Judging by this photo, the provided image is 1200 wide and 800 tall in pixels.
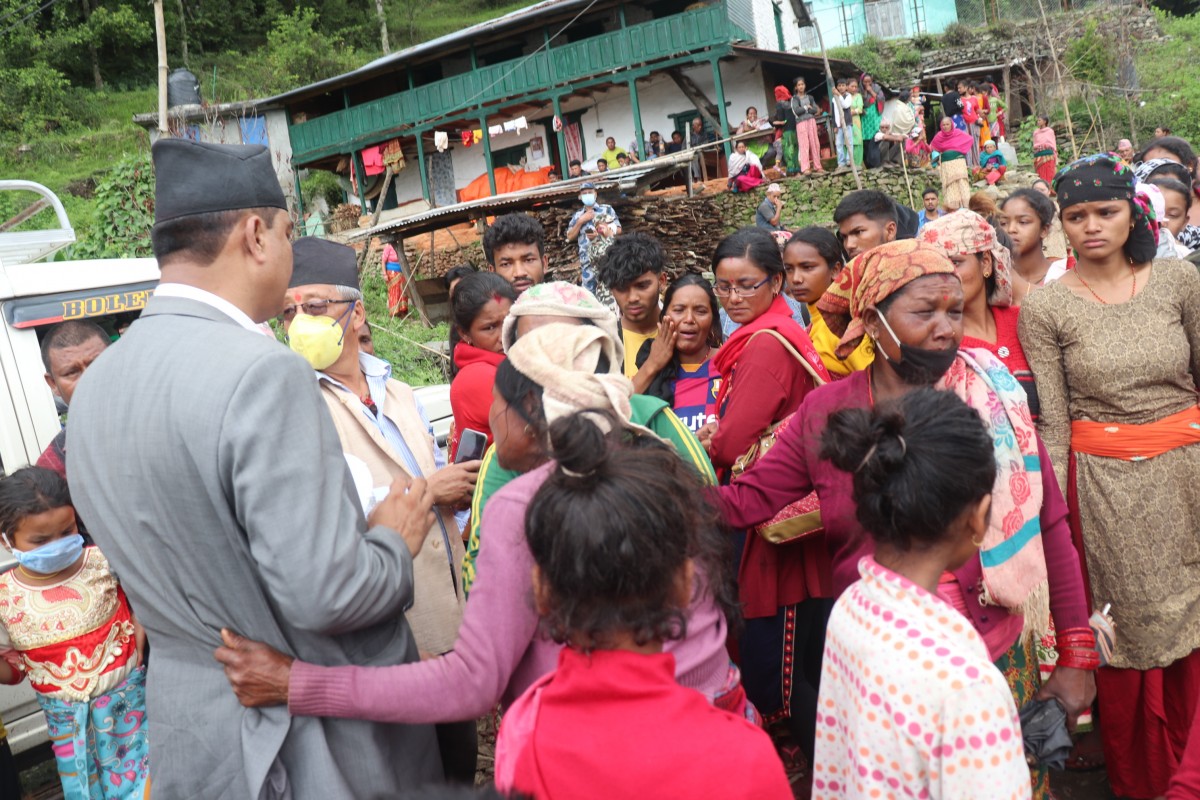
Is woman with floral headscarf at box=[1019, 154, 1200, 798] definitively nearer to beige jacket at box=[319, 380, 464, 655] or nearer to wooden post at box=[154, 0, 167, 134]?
beige jacket at box=[319, 380, 464, 655]

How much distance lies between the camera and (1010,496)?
85.5 inches

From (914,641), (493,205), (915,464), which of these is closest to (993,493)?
(915,464)

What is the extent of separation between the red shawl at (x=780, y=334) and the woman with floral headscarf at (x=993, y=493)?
43 cm

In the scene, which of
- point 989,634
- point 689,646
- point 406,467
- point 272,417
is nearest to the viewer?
point 272,417

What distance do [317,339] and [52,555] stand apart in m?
1.12

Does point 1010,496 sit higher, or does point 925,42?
point 925,42

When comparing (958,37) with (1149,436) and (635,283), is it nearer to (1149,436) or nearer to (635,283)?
(635,283)

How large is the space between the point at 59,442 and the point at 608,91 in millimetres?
24413

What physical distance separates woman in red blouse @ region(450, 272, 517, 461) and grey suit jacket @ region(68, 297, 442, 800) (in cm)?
159

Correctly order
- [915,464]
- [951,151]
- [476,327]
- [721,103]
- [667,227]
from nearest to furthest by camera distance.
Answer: [915,464], [476,327], [667,227], [951,151], [721,103]

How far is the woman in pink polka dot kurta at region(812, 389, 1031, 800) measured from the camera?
1.53 metres

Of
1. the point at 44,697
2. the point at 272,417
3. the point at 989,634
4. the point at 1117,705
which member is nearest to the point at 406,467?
the point at 272,417

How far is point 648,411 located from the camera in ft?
7.13

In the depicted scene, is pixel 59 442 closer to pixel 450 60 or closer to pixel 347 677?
pixel 347 677
